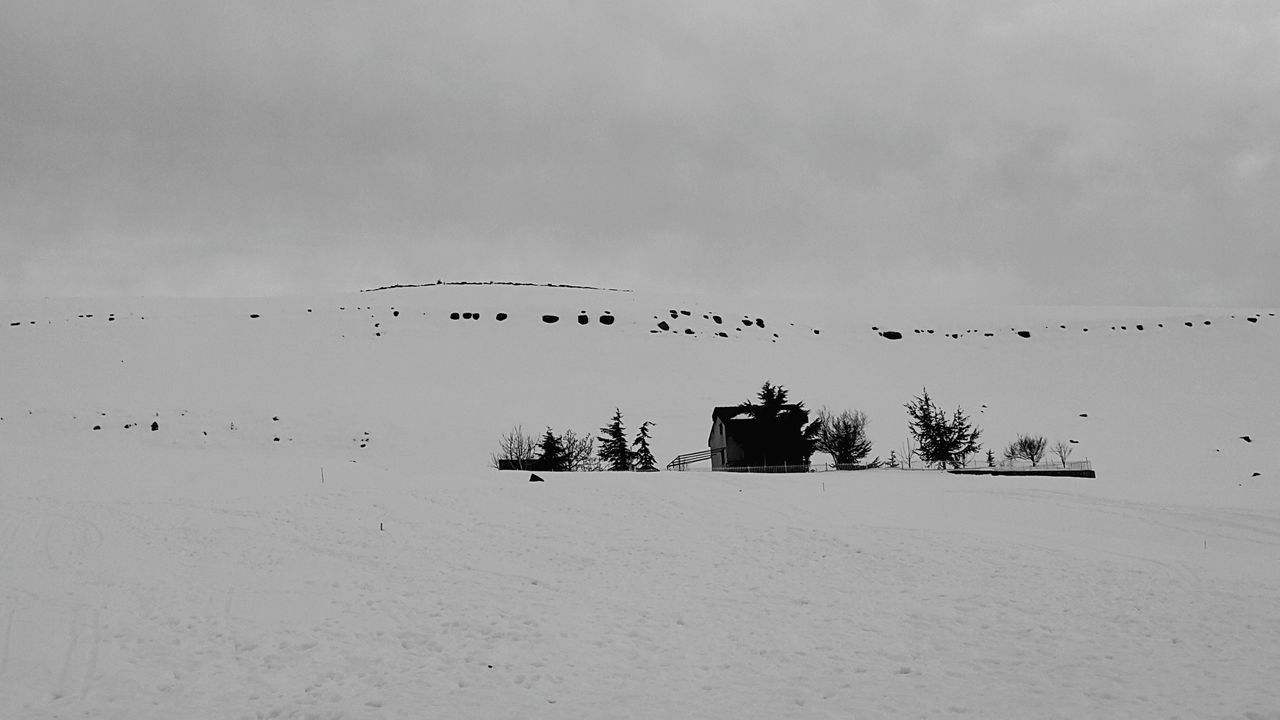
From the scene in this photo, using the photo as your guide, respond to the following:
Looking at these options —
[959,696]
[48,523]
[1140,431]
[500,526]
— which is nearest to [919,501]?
[500,526]

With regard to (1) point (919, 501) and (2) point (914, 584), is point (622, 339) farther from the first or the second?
(2) point (914, 584)

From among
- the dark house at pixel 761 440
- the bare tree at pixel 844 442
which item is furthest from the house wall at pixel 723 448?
the bare tree at pixel 844 442

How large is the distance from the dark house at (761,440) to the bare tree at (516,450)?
10279 millimetres

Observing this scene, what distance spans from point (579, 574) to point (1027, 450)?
3654 centimetres

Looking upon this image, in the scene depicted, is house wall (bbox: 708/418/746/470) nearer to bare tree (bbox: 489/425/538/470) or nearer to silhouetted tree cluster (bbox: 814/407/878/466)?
silhouetted tree cluster (bbox: 814/407/878/466)

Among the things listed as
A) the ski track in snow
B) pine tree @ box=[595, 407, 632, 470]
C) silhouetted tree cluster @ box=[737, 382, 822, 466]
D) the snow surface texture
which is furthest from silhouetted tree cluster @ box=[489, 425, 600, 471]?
the ski track in snow

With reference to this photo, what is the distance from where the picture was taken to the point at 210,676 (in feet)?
27.6

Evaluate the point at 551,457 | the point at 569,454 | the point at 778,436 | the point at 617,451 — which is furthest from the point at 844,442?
the point at 551,457

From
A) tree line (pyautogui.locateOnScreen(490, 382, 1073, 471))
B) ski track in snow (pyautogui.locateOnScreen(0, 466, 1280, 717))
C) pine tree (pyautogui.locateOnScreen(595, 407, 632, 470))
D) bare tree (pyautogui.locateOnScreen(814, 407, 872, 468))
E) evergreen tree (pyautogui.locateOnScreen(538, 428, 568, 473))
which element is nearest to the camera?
ski track in snow (pyautogui.locateOnScreen(0, 466, 1280, 717))

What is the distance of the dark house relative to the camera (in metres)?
38.4

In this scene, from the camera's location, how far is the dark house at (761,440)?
38.4 metres

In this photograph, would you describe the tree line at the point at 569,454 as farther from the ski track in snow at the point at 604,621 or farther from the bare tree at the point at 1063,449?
the bare tree at the point at 1063,449

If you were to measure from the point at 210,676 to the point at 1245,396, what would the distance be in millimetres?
70125

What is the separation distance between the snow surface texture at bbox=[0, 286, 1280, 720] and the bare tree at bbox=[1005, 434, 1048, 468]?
7.38 ft
